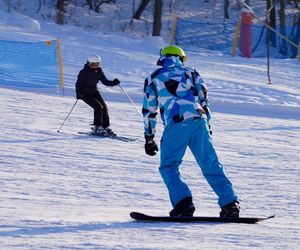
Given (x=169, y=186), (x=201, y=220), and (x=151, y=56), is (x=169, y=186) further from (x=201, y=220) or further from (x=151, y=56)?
(x=151, y=56)

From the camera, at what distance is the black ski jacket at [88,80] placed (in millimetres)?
13016

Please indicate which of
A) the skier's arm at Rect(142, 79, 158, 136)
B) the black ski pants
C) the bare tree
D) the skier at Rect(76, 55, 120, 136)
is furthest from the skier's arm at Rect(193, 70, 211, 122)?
the bare tree

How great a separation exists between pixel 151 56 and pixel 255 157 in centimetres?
1244

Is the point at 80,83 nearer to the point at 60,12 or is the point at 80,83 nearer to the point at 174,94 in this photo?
the point at 174,94

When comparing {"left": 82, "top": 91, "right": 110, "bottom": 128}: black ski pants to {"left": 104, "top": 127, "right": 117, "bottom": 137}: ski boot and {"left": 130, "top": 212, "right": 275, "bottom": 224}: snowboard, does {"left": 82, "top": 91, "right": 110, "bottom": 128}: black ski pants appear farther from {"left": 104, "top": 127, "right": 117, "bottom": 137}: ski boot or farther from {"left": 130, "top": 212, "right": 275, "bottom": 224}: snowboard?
{"left": 130, "top": 212, "right": 275, "bottom": 224}: snowboard

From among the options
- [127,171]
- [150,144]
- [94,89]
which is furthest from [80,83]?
[150,144]

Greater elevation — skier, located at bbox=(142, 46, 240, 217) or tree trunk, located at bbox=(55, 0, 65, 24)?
skier, located at bbox=(142, 46, 240, 217)

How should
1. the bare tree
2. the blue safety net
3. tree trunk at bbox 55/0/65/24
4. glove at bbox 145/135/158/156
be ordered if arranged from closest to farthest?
glove at bbox 145/135/158/156 < the blue safety net < tree trunk at bbox 55/0/65/24 < the bare tree

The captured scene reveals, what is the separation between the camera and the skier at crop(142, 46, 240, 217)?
23.0 ft

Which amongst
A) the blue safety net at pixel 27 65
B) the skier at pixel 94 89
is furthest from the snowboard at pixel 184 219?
the blue safety net at pixel 27 65

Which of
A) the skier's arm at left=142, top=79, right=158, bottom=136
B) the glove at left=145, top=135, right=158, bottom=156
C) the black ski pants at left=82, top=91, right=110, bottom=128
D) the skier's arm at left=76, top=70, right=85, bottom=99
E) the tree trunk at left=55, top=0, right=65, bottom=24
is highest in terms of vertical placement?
the skier's arm at left=142, top=79, right=158, bottom=136

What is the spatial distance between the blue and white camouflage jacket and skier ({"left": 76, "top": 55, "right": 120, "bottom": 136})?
584 cm

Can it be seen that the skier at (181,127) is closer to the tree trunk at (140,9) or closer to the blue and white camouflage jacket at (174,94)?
the blue and white camouflage jacket at (174,94)

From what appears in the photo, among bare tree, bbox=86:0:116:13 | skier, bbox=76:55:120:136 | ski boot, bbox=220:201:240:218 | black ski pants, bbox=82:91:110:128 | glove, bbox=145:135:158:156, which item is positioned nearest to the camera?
ski boot, bbox=220:201:240:218
